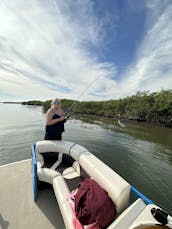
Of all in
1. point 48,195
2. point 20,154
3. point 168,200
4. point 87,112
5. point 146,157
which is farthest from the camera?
point 87,112

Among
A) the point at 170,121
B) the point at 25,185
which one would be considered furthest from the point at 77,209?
the point at 170,121

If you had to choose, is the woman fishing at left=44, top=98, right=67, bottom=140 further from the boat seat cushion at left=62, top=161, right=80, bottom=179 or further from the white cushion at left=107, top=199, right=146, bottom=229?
the white cushion at left=107, top=199, right=146, bottom=229

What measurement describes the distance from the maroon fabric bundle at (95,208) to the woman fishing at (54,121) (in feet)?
4.52

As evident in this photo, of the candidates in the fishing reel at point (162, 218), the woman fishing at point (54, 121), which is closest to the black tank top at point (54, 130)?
the woman fishing at point (54, 121)

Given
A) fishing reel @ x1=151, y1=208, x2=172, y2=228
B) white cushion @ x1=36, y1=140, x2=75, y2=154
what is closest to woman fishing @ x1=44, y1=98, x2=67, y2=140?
white cushion @ x1=36, y1=140, x2=75, y2=154

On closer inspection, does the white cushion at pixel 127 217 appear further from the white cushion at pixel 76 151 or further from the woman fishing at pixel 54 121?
the woman fishing at pixel 54 121

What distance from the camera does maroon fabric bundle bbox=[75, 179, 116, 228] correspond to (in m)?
1.03

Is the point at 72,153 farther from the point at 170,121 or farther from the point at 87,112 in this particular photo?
the point at 87,112

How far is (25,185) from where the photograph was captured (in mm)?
2219

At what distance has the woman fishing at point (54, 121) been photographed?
2268mm

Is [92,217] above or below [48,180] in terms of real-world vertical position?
above

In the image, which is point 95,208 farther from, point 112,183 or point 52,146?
point 52,146

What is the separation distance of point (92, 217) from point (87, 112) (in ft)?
109

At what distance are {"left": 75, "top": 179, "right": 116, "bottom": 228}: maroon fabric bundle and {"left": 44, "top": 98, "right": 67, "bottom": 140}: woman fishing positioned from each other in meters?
1.38
